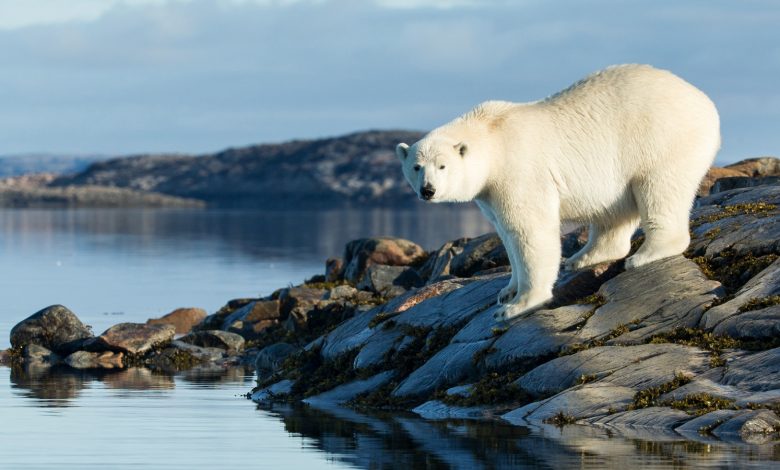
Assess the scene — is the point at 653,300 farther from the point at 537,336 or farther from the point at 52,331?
the point at 52,331

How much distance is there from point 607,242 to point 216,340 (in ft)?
43.2

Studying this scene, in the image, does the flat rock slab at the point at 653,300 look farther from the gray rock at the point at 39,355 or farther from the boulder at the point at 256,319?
the boulder at the point at 256,319

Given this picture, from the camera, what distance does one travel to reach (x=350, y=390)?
20.5 meters

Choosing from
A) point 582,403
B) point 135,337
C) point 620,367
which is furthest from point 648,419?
point 135,337

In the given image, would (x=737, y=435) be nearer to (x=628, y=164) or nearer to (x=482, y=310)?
(x=628, y=164)

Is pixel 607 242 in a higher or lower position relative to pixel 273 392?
higher

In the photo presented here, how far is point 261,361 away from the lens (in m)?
27.6

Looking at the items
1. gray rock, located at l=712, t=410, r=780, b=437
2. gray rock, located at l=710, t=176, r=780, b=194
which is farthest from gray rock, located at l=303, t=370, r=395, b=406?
gray rock, located at l=710, t=176, r=780, b=194

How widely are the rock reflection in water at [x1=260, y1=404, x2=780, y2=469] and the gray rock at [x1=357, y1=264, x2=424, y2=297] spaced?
12.5 m

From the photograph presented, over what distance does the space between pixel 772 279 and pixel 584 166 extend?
2884 millimetres

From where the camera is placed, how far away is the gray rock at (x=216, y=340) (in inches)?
1186

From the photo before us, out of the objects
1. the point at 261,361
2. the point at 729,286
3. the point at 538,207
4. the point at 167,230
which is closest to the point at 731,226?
the point at 729,286

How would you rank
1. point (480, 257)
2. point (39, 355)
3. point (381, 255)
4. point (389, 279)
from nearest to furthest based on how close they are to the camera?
point (480, 257)
point (39, 355)
point (389, 279)
point (381, 255)

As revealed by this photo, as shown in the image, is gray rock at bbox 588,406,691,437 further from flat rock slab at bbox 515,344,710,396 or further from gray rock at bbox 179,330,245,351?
gray rock at bbox 179,330,245,351
